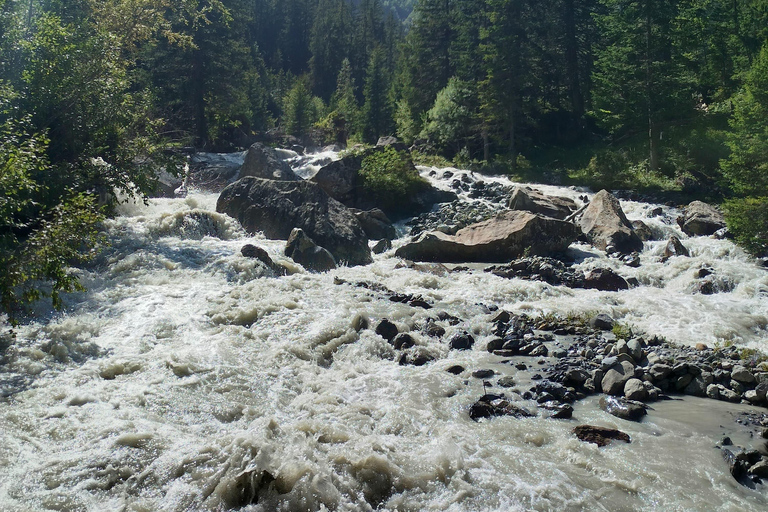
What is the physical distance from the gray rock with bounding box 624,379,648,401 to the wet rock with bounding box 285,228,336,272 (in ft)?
33.5

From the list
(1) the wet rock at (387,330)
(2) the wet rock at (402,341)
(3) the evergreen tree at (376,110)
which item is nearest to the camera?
(2) the wet rock at (402,341)

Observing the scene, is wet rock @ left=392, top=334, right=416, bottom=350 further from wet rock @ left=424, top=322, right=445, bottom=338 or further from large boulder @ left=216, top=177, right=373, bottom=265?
large boulder @ left=216, top=177, right=373, bottom=265

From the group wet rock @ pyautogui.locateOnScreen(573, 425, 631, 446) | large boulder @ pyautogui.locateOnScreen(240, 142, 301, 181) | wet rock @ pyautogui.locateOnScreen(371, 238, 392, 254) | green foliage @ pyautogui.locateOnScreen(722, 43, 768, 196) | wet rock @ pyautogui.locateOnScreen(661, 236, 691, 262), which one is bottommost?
wet rock @ pyautogui.locateOnScreen(371, 238, 392, 254)

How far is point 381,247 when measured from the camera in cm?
2061

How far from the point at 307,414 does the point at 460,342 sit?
4.05 m

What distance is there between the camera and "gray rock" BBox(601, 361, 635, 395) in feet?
28.6

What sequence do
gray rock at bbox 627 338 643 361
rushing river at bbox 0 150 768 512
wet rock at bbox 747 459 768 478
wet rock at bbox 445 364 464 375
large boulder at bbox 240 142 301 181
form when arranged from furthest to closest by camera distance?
large boulder at bbox 240 142 301 181
gray rock at bbox 627 338 643 361
wet rock at bbox 445 364 464 375
wet rock at bbox 747 459 768 478
rushing river at bbox 0 150 768 512

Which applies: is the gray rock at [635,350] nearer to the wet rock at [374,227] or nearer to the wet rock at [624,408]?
the wet rock at [624,408]

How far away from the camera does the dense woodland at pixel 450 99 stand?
16.8 m

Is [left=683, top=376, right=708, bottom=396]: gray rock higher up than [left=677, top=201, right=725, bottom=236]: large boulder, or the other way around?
[left=677, top=201, right=725, bottom=236]: large boulder

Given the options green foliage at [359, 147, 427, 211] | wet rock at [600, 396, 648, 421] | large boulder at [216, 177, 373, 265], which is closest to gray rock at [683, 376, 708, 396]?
wet rock at [600, 396, 648, 421]

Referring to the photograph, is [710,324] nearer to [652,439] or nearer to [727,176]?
[652,439]

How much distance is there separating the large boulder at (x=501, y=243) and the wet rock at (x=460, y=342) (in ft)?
27.0

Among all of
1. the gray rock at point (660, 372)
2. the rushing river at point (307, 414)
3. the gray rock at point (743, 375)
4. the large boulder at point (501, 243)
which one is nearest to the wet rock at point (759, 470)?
the rushing river at point (307, 414)
